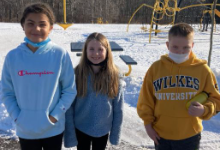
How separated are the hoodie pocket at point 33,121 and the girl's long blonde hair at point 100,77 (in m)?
0.34

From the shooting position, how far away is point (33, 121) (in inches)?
62.9

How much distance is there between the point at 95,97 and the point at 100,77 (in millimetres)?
164

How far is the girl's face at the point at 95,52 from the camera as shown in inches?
72.2

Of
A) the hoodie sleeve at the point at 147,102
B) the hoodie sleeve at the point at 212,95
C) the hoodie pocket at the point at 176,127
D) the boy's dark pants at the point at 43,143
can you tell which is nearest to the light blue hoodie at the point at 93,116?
the boy's dark pants at the point at 43,143

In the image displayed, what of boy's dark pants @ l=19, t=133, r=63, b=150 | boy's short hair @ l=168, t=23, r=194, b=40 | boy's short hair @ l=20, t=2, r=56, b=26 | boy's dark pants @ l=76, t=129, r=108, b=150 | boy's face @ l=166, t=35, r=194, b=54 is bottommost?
boy's dark pants @ l=76, t=129, r=108, b=150

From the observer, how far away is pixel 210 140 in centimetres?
285

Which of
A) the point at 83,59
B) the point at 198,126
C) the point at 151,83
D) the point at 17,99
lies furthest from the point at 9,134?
the point at 198,126

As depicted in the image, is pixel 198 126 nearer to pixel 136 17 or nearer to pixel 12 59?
pixel 12 59

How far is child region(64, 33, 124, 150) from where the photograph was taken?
72.6 inches

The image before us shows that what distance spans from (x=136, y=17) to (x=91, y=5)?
6953 mm

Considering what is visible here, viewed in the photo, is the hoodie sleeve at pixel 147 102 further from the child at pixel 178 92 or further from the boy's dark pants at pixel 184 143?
the boy's dark pants at pixel 184 143

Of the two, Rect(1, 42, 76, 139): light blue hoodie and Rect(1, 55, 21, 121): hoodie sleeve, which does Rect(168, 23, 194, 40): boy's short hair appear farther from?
Rect(1, 55, 21, 121): hoodie sleeve

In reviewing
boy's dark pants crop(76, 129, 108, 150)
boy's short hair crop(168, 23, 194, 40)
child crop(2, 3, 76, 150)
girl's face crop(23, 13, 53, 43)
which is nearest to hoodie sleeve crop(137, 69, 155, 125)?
boy's short hair crop(168, 23, 194, 40)

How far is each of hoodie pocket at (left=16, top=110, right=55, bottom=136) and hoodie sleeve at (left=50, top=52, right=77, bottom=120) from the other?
0.08 meters
